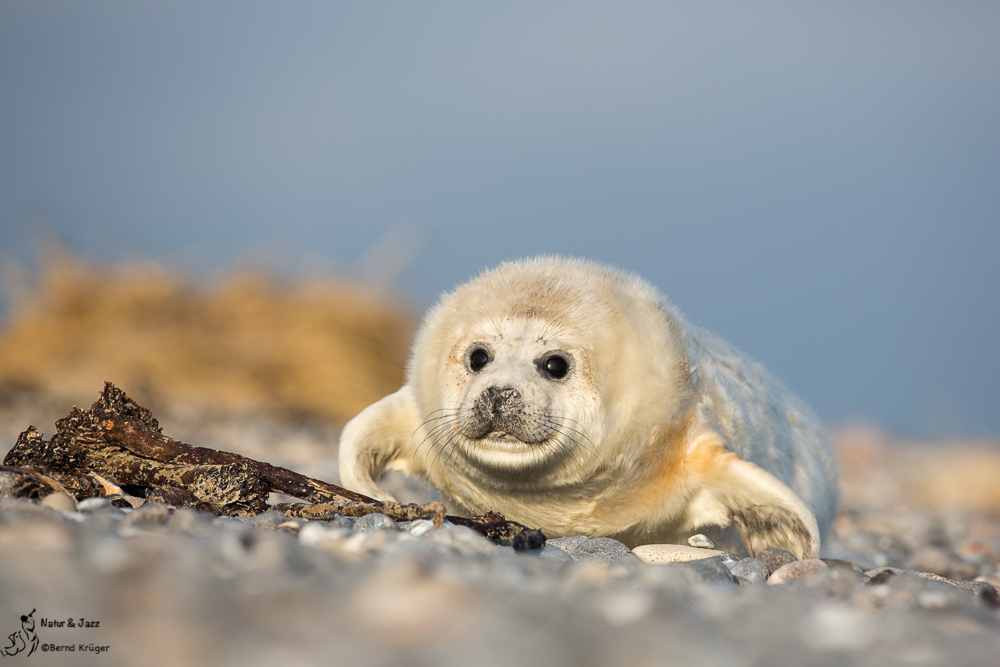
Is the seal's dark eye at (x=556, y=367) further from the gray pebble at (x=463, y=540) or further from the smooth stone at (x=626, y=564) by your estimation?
the gray pebble at (x=463, y=540)

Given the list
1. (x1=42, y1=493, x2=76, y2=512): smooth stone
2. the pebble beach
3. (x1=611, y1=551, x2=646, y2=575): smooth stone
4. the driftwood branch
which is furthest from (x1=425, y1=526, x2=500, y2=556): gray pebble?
(x1=42, y1=493, x2=76, y2=512): smooth stone

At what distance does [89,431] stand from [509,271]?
1.88 metres

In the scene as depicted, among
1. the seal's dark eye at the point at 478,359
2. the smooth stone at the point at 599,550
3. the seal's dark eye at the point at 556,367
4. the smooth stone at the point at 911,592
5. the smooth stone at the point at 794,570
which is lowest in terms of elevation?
the smooth stone at the point at 911,592

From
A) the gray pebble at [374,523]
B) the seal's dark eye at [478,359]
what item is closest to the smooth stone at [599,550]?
the gray pebble at [374,523]

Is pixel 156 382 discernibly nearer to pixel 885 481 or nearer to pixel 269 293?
pixel 269 293

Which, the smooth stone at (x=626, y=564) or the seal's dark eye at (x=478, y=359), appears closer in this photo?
the smooth stone at (x=626, y=564)

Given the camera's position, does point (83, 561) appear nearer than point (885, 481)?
Yes

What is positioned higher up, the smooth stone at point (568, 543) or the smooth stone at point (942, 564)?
the smooth stone at point (942, 564)

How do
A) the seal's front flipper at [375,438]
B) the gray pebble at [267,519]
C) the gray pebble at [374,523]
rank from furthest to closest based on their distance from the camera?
the seal's front flipper at [375,438]
the gray pebble at [374,523]
the gray pebble at [267,519]

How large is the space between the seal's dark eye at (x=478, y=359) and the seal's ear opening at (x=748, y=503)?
0.97m

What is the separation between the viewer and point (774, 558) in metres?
3.14

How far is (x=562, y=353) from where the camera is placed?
11.6 ft

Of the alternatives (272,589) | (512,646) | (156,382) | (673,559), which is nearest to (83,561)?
(272,589)

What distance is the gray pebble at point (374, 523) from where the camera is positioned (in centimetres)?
280
